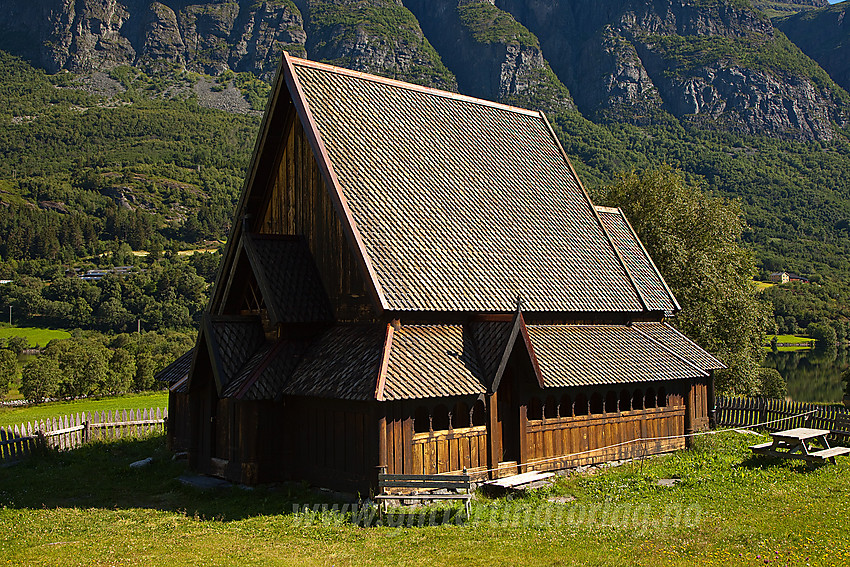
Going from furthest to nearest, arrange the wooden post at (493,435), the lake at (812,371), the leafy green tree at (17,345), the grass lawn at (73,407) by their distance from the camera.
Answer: the leafy green tree at (17,345) < the lake at (812,371) < the grass lawn at (73,407) < the wooden post at (493,435)

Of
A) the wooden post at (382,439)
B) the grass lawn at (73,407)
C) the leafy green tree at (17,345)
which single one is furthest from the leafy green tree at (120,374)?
the wooden post at (382,439)

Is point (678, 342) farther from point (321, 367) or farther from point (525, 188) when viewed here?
point (321, 367)

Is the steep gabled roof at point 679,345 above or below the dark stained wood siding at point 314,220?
below

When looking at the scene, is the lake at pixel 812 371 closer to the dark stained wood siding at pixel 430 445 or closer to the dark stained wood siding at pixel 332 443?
the dark stained wood siding at pixel 430 445

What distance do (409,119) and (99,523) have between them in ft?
45.2

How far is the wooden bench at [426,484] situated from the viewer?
16.2m

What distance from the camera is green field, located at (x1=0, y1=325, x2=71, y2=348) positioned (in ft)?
322

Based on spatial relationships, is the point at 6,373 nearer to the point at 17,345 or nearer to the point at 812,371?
the point at 17,345

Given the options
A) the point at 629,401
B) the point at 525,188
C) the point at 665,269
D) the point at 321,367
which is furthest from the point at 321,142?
the point at 665,269

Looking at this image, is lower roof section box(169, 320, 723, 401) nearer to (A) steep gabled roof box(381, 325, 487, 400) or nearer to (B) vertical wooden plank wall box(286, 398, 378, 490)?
(A) steep gabled roof box(381, 325, 487, 400)

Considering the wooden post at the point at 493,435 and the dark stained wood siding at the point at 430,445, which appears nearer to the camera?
the dark stained wood siding at the point at 430,445

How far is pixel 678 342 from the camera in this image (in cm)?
2573

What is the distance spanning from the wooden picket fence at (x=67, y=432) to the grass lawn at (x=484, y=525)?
3009 millimetres

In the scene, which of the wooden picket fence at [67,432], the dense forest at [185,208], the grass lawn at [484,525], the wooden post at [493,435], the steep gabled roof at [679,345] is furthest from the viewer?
the dense forest at [185,208]
